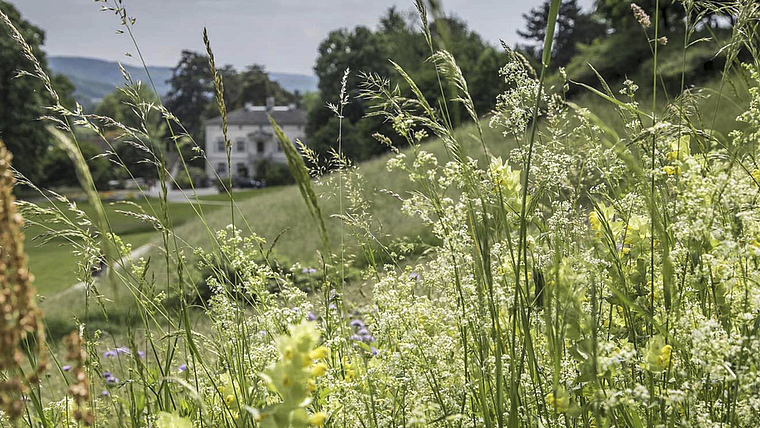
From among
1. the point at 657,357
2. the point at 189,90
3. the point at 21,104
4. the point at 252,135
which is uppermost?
the point at 189,90

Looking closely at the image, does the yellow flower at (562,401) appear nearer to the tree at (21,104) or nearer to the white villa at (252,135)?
the tree at (21,104)

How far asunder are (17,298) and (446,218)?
1.12m

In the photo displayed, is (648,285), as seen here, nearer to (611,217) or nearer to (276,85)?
(611,217)

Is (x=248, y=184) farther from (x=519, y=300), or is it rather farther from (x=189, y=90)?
(x=519, y=300)

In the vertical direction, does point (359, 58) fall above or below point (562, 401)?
above

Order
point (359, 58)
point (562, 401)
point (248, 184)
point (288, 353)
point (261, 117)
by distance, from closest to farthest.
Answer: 1. point (288, 353)
2. point (562, 401)
3. point (359, 58)
4. point (248, 184)
5. point (261, 117)

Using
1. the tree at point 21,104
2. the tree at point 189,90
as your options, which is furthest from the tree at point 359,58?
the tree at point 189,90

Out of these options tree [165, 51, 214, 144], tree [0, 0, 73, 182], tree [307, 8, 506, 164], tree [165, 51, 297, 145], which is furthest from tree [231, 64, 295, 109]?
tree [0, 0, 73, 182]

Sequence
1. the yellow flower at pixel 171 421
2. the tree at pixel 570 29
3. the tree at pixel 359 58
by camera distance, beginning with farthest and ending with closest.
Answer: the tree at pixel 570 29 → the tree at pixel 359 58 → the yellow flower at pixel 171 421

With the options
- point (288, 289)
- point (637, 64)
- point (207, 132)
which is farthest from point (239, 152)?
point (288, 289)

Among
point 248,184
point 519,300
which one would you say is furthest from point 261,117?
point 519,300

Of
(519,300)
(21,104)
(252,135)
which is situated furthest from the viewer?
(252,135)

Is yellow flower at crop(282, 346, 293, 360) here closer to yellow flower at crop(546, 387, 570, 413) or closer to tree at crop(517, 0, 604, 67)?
yellow flower at crop(546, 387, 570, 413)

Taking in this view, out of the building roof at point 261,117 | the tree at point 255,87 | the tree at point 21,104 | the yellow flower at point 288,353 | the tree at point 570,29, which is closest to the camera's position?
the yellow flower at point 288,353
